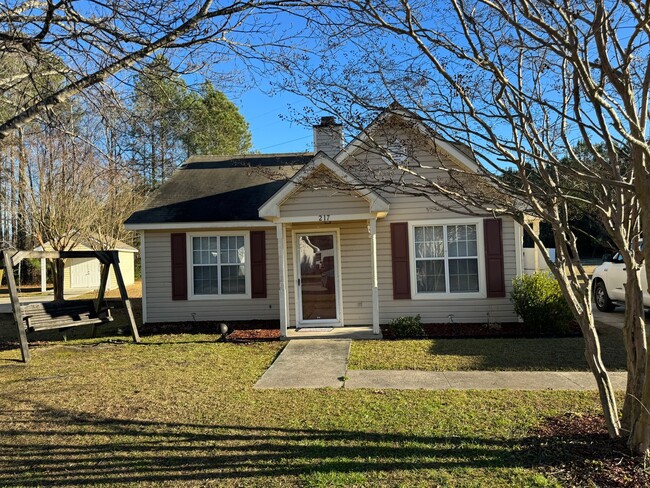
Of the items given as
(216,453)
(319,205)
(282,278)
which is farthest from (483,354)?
(216,453)

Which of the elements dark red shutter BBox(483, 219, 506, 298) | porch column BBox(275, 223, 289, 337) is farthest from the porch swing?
dark red shutter BBox(483, 219, 506, 298)

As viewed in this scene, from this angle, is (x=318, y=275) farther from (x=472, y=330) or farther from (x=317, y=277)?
(x=472, y=330)

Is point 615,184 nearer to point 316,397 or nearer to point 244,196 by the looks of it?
point 316,397

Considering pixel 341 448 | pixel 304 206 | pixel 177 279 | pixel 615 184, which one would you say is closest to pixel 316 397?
pixel 341 448

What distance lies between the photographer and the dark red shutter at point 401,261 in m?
10.1

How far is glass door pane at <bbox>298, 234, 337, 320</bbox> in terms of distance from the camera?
1015 centimetres

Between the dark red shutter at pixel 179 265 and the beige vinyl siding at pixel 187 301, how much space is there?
15 centimetres

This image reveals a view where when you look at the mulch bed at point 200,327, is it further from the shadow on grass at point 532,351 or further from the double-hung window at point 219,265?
the shadow on grass at point 532,351

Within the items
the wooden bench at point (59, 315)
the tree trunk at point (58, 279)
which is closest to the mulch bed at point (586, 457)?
the wooden bench at point (59, 315)

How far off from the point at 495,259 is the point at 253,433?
7.24 metres

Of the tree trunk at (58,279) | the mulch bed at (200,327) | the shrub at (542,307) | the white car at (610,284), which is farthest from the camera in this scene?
the tree trunk at (58,279)

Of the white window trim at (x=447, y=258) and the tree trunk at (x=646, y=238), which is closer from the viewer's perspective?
the tree trunk at (x=646, y=238)

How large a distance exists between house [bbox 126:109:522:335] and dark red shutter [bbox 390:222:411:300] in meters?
0.02

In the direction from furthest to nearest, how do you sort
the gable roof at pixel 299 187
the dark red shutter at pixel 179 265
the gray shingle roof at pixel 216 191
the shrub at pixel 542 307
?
the dark red shutter at pixel 179 265 < the gray shingle roof at pixel 216 191 < the shrub at pixel 542 307 < the gable roof at pixel 299 187
